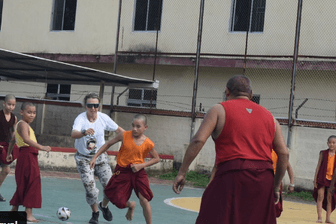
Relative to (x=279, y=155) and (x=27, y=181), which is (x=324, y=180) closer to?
(x=27, y=181)

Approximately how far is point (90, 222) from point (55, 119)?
42.0 ft

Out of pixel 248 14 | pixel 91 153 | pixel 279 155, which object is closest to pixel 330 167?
pixel 91 153

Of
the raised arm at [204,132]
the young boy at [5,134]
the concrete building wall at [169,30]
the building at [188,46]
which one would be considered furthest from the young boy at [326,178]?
the concrete building wall at [169,30]

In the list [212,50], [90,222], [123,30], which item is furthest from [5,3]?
[90,222]

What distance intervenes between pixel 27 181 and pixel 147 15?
583 inches

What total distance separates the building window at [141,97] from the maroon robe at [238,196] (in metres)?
16.8

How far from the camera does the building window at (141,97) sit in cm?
2220

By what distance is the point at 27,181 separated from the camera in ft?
28.8

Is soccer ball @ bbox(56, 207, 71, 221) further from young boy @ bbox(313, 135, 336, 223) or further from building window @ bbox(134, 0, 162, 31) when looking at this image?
building window @ bbox(134, 0, 162, 31)

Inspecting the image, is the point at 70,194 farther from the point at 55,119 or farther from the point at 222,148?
the point at 55,119

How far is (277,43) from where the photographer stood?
20.2m

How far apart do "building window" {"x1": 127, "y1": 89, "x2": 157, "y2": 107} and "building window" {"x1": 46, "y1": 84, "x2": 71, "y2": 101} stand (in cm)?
301

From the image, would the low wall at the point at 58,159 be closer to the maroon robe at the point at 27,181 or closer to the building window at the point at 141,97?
the building window at the point at 141,97

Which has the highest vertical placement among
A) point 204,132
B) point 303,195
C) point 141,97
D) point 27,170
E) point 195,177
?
point 141,97
